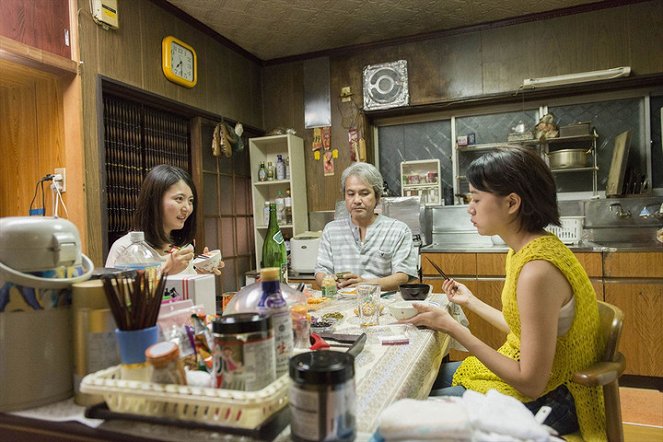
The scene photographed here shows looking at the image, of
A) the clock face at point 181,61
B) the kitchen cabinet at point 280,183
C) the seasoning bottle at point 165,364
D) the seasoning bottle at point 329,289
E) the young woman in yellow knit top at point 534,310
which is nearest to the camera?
the seasoning bottle at point 165,364

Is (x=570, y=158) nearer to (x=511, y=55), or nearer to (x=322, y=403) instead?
(x=511, y=55)

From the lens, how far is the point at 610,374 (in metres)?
1.14

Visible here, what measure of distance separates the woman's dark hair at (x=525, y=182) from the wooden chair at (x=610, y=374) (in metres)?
0.34

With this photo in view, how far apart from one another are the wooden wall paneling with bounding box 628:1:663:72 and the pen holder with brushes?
4.06 meters

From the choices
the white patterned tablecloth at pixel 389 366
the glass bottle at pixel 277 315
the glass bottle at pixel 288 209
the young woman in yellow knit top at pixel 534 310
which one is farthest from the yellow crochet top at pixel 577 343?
the glass bottle at pixel 288 209

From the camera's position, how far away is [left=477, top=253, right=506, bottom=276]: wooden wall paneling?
3.40 m

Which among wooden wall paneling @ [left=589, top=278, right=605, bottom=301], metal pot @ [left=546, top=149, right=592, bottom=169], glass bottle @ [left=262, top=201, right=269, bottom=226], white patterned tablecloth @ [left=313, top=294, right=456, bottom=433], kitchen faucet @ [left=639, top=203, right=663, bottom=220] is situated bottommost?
wooden wall paneling @ [left=589, top=278, right=605, bottom=301]

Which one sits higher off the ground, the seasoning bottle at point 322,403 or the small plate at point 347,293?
the seasoning bottle at point 322,403

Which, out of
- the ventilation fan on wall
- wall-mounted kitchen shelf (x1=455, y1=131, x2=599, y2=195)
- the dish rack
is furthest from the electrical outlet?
wall-mounted kitchen shelf (x1=455, y1=131, x2=599, y2=195)

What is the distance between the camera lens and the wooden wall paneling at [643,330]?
9.75 ft

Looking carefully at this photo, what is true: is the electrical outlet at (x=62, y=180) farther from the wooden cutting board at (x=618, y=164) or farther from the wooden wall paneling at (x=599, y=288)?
the wooden cutting board at (x=618, y=164)

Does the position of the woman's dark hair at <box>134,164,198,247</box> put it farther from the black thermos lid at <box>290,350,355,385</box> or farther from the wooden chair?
the wooden chair

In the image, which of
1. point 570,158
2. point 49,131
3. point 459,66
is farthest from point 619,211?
point 49,131

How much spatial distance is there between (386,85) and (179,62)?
187 centimetres
